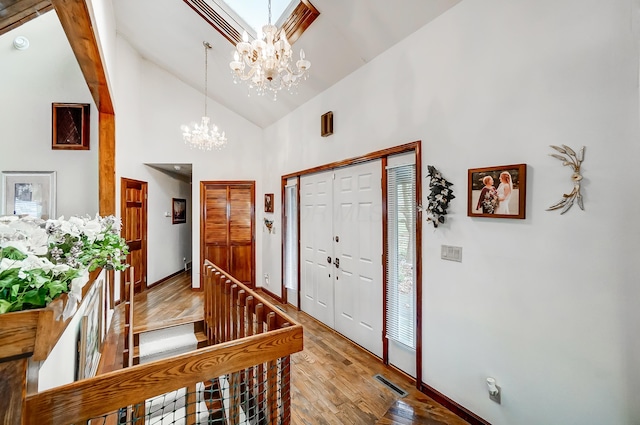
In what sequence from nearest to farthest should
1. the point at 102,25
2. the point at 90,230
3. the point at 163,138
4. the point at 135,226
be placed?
the point at 90,230
the point at 102,25
the point at 135,226
the point at 163,138

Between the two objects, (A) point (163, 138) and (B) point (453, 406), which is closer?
(B) point (453, 406)

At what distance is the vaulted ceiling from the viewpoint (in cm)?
231

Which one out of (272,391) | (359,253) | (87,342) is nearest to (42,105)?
(87,342)

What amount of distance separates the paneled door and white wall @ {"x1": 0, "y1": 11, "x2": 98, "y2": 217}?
3050mm

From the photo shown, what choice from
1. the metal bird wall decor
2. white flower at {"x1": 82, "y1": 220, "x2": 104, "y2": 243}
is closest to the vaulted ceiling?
the metal bird wall decor

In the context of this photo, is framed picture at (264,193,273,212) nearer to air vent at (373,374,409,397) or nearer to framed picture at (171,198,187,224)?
framed picture at (171,198,187,224)

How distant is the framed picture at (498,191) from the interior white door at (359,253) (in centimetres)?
100

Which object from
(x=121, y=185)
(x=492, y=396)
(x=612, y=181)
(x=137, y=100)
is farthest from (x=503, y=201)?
(x=137, y=100)

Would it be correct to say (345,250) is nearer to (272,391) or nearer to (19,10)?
(272,391)

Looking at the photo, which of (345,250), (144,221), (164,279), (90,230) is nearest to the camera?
(90,230)

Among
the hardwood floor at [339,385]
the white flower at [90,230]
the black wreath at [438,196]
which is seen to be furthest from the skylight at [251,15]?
the hardwood floor at [339,385]

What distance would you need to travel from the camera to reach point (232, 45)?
3508mm

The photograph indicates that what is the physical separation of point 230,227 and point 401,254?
12.3 ft

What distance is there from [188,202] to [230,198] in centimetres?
222
